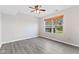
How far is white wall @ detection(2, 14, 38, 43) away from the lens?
571 centimetres

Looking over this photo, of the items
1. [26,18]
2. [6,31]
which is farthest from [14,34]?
[26,18]

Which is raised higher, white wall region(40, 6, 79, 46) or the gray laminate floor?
white wall region(40, 6, 79, 46)

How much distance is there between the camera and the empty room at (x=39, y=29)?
416 cm

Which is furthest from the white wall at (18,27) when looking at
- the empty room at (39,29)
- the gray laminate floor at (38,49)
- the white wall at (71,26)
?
→ the white wall at (71,26)

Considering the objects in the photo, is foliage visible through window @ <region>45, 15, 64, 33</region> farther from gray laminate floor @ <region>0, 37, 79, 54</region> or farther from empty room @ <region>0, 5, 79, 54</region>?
gray laminate floor @ <region>0, 37, 79, 54</region>

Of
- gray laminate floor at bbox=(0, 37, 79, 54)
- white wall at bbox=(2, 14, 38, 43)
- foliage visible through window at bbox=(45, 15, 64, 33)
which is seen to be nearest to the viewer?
gray laminate floor at bbox=(0, 37, 79, 54)

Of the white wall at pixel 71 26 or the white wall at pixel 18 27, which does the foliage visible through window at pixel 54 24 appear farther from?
the white wall at pixel 18 27

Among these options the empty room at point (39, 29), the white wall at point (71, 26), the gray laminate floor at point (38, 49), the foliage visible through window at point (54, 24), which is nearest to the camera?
the gray laminate floor at point (38, 49)

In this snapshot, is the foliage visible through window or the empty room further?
the foliage visible through window

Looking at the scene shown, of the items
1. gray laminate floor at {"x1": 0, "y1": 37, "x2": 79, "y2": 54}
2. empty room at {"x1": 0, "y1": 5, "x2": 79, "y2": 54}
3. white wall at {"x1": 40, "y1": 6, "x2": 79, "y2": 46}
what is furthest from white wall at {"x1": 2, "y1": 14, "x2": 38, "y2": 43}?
white wall at {"x1": 40, "y1": 6, "x2": 79, "y2": 46}

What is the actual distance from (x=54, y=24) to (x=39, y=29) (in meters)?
2.35

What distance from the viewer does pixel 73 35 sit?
4.92 m

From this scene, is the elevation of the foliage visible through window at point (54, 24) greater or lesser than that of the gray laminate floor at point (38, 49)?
greater

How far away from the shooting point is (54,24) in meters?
7.08
